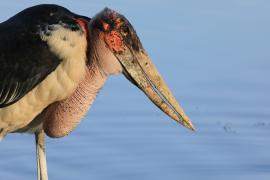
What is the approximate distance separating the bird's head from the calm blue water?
153 cm

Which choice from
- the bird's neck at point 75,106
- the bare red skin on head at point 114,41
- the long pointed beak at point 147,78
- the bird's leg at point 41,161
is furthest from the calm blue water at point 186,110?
the bare red skin on head at point 114,41

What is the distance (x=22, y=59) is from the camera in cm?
772

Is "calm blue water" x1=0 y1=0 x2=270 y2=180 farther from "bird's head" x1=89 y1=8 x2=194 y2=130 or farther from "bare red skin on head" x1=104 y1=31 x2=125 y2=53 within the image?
"bare red skin on head" x1=104 y1=31 x2=125 y2=53

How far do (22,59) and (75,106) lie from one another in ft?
1.62

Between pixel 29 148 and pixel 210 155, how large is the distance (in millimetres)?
1349

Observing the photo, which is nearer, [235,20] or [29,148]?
[29,148]

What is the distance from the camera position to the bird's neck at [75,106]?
786 cm

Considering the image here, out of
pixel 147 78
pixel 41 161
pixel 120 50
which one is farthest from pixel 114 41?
pixel 41 161

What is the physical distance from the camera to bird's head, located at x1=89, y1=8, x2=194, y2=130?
7762 mm

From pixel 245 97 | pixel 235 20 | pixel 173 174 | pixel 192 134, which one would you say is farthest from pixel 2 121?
pixel 235 20

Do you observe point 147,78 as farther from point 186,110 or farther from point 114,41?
point 186,110

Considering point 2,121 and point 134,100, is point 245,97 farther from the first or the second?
point 2,121

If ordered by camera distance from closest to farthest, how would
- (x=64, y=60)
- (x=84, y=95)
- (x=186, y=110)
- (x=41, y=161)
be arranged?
(x=64, y=60), (x=84, y=95), (x=41, y=161), (x=186, y=110)

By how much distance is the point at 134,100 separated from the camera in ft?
34.6
